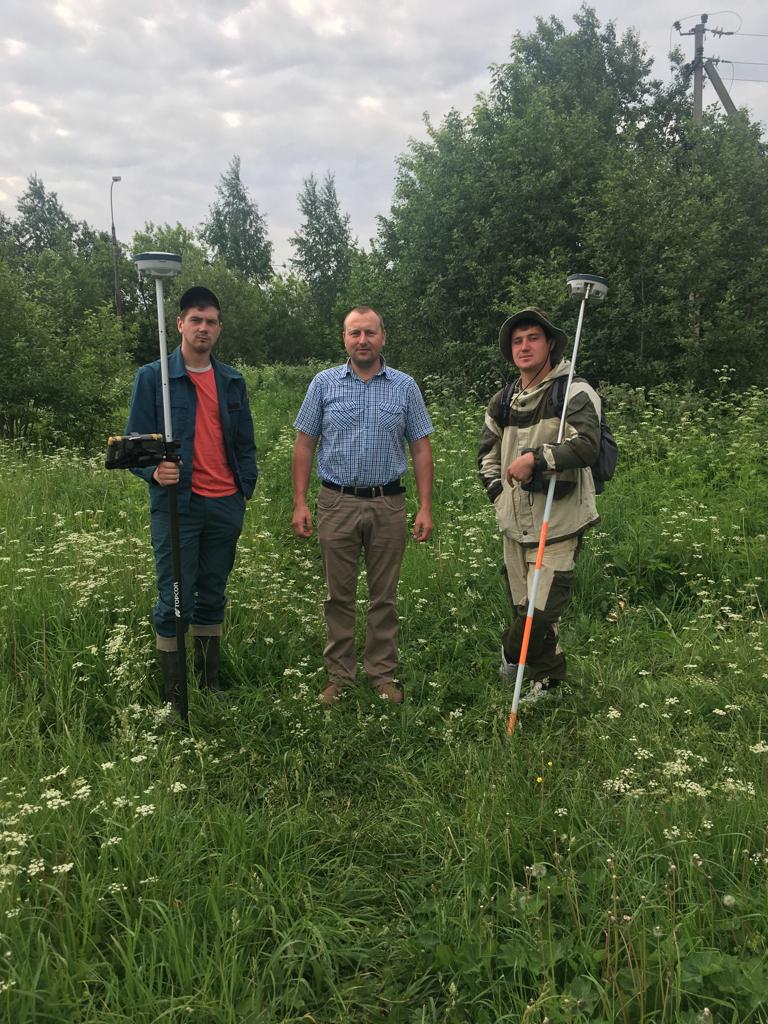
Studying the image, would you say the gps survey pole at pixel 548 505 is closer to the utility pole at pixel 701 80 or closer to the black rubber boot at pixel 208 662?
the black rubber boot at pixel 208 662

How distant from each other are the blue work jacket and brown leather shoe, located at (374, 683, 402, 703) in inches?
59.5

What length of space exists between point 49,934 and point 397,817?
145 cm

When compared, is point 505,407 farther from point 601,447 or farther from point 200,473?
point 200,473

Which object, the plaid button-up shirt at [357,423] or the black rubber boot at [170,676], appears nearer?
the black rubber boot at [170,676]

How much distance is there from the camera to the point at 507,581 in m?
4.49

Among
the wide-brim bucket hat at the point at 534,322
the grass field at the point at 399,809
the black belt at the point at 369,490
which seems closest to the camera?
the grass field at the point at 399,809

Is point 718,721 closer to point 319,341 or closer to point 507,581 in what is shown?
point 507,581

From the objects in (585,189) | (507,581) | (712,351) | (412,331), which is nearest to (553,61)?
(585,189)

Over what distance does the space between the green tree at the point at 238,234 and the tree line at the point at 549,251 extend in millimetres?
32908

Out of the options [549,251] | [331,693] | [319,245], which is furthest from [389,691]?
[319,245]

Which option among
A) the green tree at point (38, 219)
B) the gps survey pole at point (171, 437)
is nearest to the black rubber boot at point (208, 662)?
the gps survey pole at point (171, 437)

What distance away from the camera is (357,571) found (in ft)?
14.4

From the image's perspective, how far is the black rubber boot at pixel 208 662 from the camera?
4.32 m

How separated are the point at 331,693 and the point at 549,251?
13505 millimetres
